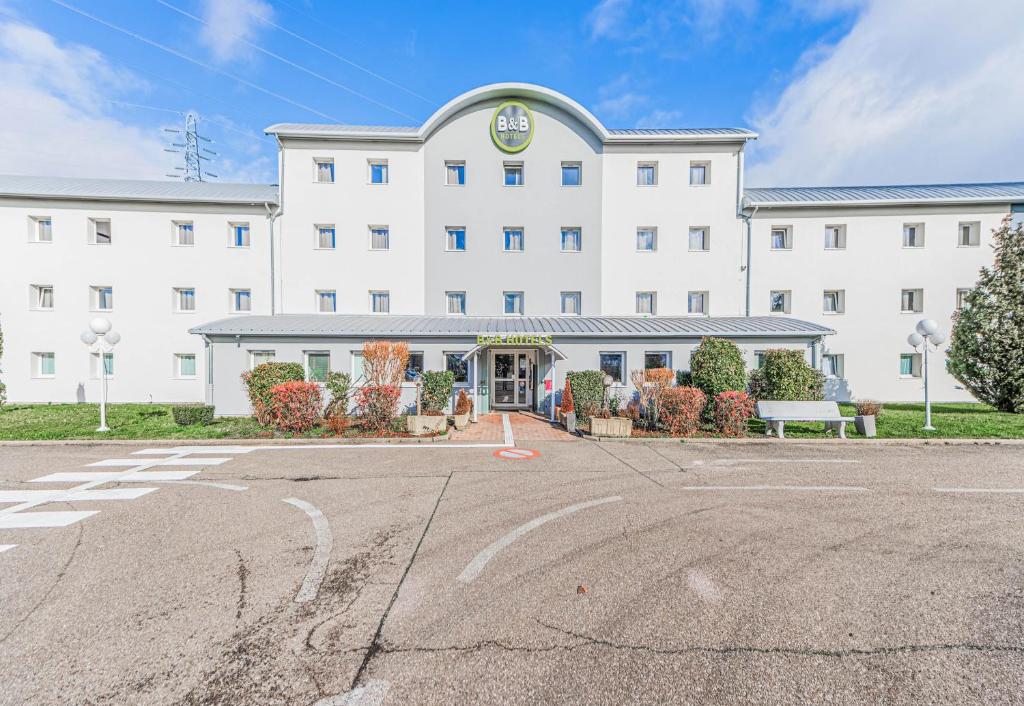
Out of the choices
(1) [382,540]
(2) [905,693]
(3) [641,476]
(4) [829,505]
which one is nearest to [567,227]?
(3) [641,476]

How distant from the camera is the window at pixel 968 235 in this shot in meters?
19.7

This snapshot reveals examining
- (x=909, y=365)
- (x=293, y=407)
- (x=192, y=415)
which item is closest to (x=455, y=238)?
(x=293, y=407)

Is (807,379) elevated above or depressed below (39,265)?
below

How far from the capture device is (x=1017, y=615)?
3523 millimetres

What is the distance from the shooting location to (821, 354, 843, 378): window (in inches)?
775

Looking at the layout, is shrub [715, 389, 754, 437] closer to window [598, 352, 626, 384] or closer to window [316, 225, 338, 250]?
window [598, 352, 626, 384]

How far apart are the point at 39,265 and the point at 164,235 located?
588 centimetres

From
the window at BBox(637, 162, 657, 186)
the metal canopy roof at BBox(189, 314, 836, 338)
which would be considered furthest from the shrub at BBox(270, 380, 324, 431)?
the window at BBox(637, 162, 657, 186)

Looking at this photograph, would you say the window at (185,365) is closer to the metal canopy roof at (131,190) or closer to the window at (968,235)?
the metal canopy roof at (131,190)

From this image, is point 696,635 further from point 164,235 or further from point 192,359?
point 164,235

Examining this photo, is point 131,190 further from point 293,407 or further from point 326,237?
point 293,407

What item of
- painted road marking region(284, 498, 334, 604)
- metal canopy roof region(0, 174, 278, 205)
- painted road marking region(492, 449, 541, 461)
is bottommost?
painted road marking region(492, 449, 541, 461)

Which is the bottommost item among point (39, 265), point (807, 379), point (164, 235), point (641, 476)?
point (641, 476)

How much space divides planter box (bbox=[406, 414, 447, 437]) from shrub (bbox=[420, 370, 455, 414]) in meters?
1.53
